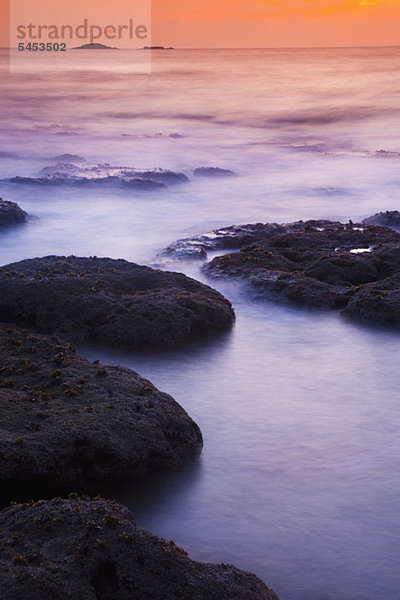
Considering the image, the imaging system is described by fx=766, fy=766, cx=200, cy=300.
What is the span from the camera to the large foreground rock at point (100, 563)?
17.0 ft

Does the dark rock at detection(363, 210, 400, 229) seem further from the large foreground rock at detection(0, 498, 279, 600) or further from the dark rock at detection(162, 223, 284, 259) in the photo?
the large foreground rock at detection(0, 498, 279, 600)

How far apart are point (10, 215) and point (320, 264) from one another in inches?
391

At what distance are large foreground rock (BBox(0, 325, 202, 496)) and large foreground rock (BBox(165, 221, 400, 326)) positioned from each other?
545 cm

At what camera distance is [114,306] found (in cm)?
1202

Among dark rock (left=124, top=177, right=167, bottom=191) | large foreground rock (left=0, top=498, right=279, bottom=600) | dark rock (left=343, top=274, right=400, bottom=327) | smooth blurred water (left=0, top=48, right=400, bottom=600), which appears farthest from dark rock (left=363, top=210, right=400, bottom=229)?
large foreground rock (left=0, top=498, right=279, bottom=600)

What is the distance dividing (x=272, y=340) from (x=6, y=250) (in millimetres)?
9094

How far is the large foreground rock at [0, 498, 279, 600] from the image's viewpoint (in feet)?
17.0

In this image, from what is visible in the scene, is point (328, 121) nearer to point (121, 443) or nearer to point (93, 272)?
point (93, 272)

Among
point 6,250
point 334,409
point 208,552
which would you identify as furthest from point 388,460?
point 6,250

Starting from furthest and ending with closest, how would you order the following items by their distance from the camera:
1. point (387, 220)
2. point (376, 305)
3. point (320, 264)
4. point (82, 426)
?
point (387, 220) → point (320, 264) → point (376, 305) → point (82, 426)

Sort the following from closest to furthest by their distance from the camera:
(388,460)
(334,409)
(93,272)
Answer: (388,460)
(334,409)
(93,272)

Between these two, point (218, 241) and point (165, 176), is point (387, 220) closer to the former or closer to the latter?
point (218, 241)

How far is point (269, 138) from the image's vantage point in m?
45.3

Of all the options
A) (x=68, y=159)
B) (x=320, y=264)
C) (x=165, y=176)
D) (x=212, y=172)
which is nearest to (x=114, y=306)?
(x=320, y=264)
